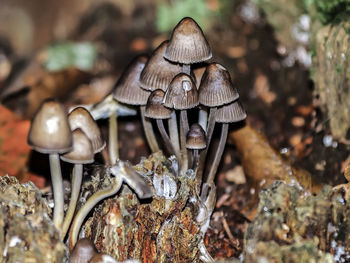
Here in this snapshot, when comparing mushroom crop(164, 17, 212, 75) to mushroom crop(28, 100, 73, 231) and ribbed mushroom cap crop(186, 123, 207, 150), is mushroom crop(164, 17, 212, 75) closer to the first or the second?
ribbed mushroom cap crop(186, 123, 207, 150)

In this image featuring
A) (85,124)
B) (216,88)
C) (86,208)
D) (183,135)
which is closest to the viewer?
(85,124)

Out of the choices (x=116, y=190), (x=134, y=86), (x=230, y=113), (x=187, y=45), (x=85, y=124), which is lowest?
(x=116, y=190)

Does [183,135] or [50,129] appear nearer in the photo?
[50,129]

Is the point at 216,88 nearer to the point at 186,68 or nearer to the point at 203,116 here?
the point at 186,68

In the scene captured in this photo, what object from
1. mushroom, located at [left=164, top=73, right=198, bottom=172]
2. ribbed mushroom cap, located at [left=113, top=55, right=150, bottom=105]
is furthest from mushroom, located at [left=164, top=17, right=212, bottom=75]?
ribbed mushroom cap, located at [left=113, top=55, right=150, bottom=105]

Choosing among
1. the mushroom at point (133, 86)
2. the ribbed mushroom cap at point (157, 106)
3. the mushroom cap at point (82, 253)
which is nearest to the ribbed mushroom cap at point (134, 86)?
the mushroom at point (133, 86)

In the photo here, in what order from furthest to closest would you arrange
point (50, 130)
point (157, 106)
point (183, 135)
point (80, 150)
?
point (183, 135)
point (157, 106)
point (80, 150)
point (50, 130)

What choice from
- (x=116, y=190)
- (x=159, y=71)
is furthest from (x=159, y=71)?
(x=116, y=190)

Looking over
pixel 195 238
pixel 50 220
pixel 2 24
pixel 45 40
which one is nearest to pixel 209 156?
pixel 195 238
